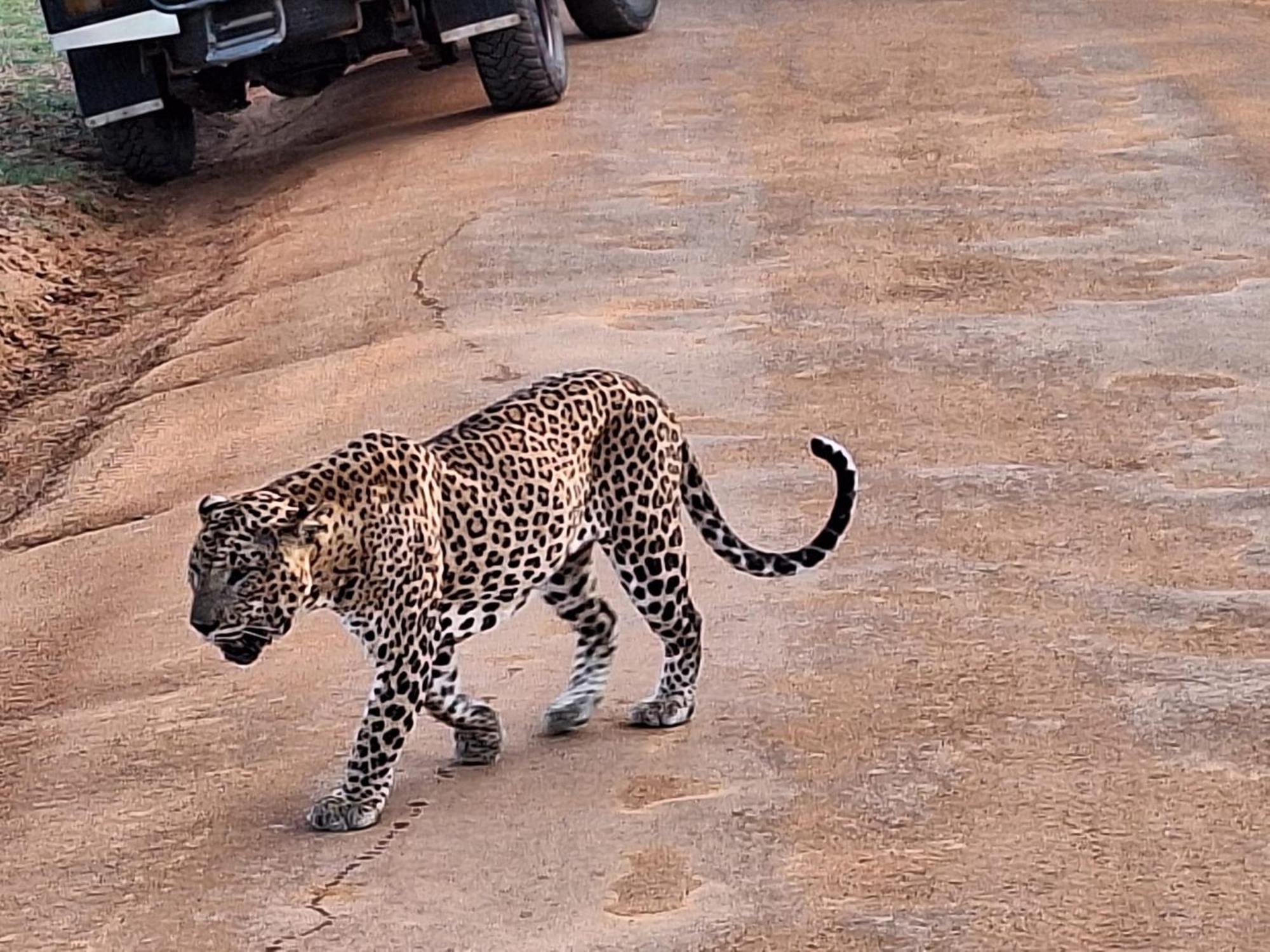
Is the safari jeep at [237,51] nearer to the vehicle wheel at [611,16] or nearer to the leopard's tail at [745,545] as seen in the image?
the vehicle wheel at [611,16]

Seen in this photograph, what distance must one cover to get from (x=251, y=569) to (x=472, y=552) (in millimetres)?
588

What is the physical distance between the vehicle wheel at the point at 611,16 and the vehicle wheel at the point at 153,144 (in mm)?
3184

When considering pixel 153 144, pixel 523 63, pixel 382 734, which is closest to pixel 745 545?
pixel 382 734

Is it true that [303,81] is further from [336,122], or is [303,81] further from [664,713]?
[664,713]

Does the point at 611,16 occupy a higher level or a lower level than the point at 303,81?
lower

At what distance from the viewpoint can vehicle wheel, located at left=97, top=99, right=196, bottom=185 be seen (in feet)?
43.1

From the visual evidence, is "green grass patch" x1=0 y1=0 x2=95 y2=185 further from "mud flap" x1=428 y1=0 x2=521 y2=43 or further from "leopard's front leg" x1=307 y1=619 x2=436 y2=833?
"leopard's front leg" x1=307 y1=619 x2=436 y2=833

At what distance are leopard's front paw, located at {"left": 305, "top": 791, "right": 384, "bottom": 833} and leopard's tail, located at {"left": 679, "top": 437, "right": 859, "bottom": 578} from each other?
110cm

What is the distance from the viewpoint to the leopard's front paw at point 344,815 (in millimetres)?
5289

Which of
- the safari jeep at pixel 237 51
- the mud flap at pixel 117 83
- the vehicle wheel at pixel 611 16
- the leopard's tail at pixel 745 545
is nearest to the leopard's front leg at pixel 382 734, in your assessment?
the leopard's tail at pixel 745 545

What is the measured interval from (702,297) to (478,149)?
10.7ft

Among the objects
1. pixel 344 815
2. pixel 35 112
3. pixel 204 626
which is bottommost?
pixel 35 112

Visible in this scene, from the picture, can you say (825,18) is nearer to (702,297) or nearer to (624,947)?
(702,297)

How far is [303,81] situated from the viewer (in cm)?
1315
